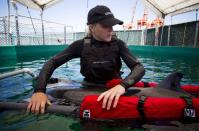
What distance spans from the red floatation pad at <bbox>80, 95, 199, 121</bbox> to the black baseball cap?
1202mm

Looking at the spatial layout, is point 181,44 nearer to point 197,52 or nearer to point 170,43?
point 170,43

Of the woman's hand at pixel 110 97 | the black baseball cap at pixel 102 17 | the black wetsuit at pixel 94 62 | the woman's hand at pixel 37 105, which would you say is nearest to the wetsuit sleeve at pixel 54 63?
the black wetsuit at pixel 94 62

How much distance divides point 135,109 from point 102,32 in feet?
4.78

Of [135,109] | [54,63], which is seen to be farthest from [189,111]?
[54,63]

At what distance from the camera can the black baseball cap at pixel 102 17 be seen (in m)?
3.63

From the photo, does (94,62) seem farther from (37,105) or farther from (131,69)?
(37,105)

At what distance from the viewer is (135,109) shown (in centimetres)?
297

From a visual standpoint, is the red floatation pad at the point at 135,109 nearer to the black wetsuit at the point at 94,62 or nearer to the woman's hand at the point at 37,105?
the woman's hand at the point at 37,105

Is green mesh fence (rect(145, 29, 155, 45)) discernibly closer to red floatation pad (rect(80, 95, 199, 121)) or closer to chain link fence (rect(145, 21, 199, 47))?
chain link fence (rect(145, 21, 199, 47))

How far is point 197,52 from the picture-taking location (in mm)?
16906

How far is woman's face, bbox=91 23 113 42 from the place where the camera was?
12.4ft

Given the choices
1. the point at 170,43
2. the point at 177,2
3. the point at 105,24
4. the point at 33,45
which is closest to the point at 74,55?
the point at 105,24

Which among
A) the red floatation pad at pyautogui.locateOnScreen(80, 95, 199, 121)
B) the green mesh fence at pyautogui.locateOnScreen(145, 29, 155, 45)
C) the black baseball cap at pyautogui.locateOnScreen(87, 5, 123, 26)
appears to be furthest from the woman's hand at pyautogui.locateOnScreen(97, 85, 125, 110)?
the green mesh fence at pyautogui.locateOnScreen(145, 29, 155, 45)

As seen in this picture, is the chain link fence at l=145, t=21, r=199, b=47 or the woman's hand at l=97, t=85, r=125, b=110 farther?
the chain link fence at l=145, t=21, r=199, b=47
